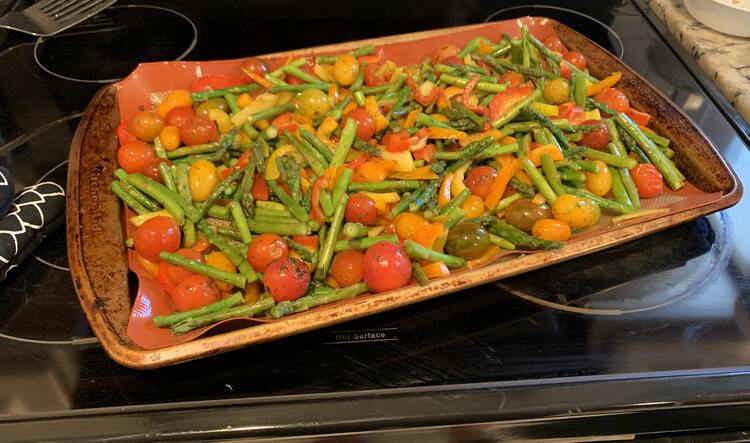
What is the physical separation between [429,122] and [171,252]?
105 centimetres

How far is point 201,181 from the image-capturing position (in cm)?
202

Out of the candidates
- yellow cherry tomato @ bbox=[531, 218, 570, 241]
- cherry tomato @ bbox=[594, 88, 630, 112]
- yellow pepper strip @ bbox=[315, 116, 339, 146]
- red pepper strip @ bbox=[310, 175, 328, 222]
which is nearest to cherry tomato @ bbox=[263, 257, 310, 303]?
red pepper strip @ bbox=[310, 175, 328, 222]

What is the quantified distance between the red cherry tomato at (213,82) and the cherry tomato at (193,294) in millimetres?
975

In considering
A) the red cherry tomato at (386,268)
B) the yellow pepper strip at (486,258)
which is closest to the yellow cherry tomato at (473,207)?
the yellow pepper strip at (486,258)

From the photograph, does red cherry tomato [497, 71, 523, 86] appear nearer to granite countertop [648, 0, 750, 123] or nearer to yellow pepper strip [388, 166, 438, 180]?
yellow pepper strip [388, 166, 438, 180]

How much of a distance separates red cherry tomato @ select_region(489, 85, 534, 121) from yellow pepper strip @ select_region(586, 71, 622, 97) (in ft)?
1.02

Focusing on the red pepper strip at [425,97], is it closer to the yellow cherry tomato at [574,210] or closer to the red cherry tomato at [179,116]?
the yellow cherry tomato at [574,210]

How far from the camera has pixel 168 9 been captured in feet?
10.1

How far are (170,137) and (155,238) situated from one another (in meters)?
0.52

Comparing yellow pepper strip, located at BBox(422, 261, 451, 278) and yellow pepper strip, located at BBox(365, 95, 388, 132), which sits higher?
yellow pepper strip, located at BBox(365, 95, 388, 132)

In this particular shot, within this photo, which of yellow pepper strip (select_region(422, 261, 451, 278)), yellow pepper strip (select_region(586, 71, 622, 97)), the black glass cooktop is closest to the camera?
the black glass cooktop

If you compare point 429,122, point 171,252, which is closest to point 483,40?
point 429,122

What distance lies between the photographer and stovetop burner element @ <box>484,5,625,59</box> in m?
3.03

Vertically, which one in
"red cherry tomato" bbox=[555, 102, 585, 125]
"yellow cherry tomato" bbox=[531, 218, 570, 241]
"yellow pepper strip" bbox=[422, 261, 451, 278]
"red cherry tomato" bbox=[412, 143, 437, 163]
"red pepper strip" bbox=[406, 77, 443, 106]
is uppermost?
"red cherry tomato" bbox=[555, 102, 585, 125]
